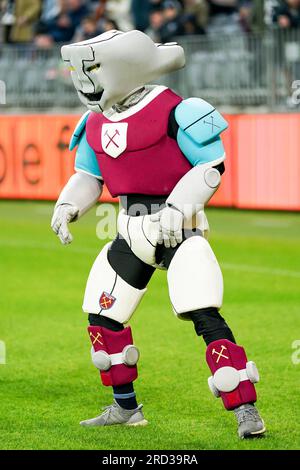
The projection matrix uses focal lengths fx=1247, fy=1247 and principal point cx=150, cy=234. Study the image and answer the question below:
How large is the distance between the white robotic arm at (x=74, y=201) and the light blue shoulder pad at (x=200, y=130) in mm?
700

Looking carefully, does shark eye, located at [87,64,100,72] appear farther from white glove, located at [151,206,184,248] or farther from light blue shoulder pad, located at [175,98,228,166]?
white glove, located at [151,206,184,248]

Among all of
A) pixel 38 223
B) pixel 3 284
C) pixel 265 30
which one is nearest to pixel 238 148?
pixel 265 30

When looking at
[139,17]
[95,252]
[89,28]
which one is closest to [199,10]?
[139,17]

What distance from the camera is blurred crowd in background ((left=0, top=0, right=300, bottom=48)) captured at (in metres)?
17.7

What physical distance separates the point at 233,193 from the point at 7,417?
1044 cm

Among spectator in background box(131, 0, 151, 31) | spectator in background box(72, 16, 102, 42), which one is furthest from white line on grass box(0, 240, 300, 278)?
spectator in background box(131, 0, 151, 31)

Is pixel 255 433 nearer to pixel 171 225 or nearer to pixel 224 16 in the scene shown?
pixel 171 225

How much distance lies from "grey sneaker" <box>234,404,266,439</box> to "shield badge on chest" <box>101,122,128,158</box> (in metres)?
1.44

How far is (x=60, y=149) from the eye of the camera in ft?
62.3
